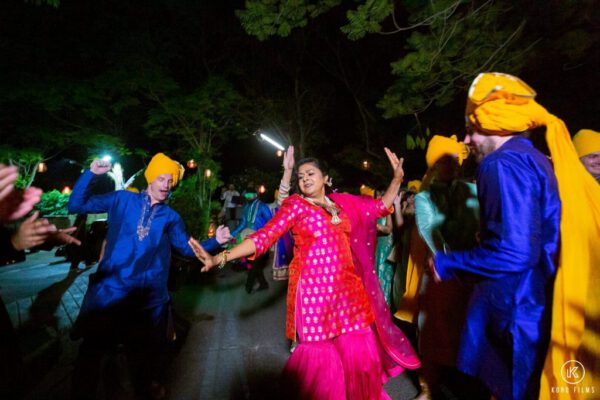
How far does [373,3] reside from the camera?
203 inches

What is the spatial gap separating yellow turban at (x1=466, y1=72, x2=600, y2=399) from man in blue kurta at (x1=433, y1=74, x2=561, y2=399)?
0.03 m

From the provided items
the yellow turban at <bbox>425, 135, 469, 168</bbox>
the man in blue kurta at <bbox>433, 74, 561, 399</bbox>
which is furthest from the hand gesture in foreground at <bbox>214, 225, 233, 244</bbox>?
the yellow turban at <bbox>425, 135, 469, 168</bbox>

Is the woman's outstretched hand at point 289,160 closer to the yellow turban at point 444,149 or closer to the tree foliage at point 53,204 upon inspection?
the yellow turban at point 444,149

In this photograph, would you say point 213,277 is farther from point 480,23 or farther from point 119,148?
point 119,148

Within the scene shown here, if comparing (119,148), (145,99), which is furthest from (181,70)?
(119,148)

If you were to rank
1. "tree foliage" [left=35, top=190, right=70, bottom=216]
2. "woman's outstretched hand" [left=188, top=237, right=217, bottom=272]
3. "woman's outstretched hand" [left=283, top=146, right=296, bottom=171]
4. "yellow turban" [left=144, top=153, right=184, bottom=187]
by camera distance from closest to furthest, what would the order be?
"woman's outstretched hand" [left=188, top=237, right=217, bottom=272] → "yellow turban" [left=144, top=153, right=184, bottom=187] → "woman's outstretched hand" [left=283, top=146, right=296, bottom=171] → "tree foliage" [left=35, top=190, right=70, bottom=216]

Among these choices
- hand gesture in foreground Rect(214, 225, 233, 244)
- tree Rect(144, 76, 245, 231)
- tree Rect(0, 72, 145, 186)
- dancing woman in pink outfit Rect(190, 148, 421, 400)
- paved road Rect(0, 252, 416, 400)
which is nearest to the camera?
dancing woman in pink outfit Rect(190, 148, 421, 400)

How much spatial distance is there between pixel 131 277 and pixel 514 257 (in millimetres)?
2877

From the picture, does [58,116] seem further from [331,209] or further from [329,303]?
[329,303]

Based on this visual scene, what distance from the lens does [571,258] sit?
68.1 inches

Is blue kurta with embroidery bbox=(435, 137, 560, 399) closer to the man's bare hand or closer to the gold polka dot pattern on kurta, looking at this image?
the gold polka dot pattern on kurta

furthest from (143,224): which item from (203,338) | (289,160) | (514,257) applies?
(514,257)

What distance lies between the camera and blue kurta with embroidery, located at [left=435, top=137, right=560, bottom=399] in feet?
5.70

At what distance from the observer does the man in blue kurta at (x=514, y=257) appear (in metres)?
1.74
